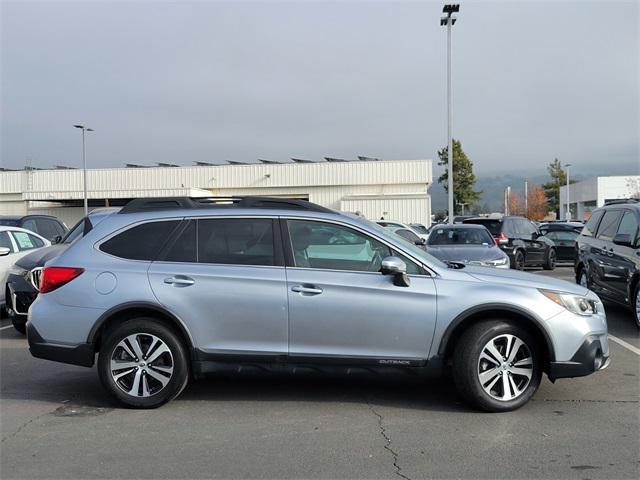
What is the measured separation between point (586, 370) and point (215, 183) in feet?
149

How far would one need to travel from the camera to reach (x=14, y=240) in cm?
1109

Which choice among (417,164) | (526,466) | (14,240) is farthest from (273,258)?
(417,164)

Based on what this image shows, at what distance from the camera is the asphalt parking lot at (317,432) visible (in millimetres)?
4266

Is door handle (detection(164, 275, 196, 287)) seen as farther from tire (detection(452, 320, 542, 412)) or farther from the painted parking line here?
the painted parking line

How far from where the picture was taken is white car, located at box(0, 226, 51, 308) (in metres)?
10.5

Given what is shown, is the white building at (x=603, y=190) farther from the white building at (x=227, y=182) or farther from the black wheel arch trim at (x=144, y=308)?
the black wheel arch trim at (x=144, y=308)

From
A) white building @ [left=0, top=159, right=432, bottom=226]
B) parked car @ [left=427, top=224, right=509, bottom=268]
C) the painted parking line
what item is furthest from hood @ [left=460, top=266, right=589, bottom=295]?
white building @ [left=0, top=159, right=432, bottom=226]

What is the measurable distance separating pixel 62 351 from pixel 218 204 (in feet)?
6.28

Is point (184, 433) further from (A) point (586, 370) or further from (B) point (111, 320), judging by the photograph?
(A) point (586, 370)

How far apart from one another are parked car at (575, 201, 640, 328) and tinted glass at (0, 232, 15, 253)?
32.5ft

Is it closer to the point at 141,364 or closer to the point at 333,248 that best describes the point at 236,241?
the point at 333,248

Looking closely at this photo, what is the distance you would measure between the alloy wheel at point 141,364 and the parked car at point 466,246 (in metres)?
6.83

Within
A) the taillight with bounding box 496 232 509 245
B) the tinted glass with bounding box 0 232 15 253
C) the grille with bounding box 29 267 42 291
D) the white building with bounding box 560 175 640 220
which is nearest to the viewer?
the grille with bounding box 29 267 42 291

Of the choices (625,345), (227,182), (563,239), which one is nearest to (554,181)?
(227,182)
